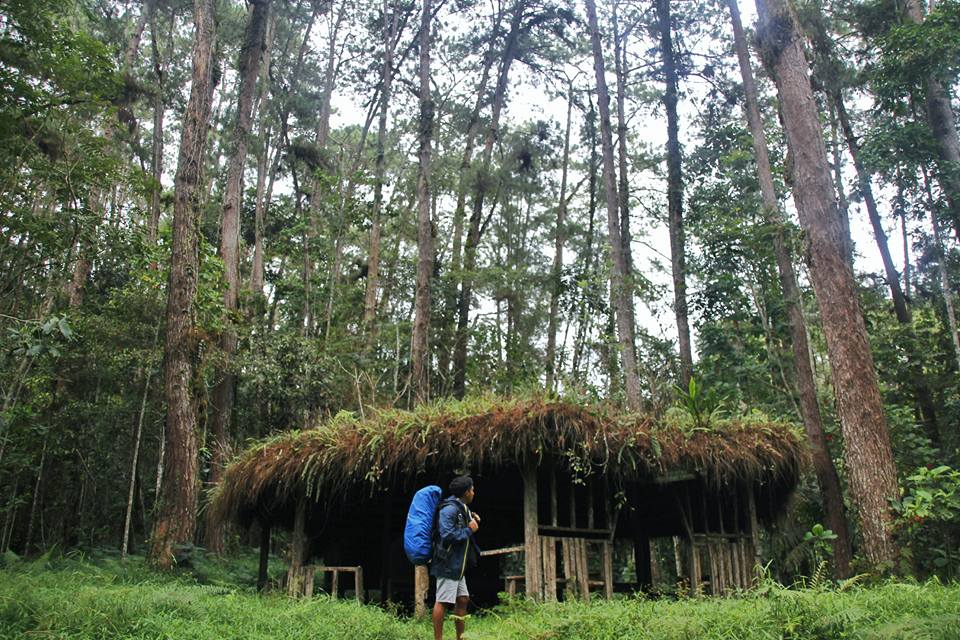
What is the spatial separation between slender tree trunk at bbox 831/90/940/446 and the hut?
20.0ft

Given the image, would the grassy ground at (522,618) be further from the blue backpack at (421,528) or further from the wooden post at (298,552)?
the wooden post at (298,552)

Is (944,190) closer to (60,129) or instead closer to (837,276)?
(837,276)

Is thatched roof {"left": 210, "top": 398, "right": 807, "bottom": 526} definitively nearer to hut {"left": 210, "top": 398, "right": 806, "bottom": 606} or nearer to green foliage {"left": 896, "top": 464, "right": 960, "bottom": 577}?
hut {"left": 210, "top": 398, "right": 806, "bottom": 606}

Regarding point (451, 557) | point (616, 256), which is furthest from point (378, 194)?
point (451, 557)

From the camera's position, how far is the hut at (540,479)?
8.31 m

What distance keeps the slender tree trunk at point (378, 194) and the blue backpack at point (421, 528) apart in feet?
37.5

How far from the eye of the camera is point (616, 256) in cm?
1595

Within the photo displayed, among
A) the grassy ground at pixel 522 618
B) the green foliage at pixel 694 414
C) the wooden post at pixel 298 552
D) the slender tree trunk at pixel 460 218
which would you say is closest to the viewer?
the grassy ground at pixel 522 618

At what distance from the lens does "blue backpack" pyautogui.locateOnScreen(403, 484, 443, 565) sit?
237 inches

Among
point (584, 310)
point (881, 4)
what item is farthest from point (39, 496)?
point (881, 4)

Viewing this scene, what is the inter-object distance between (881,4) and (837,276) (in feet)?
36.3

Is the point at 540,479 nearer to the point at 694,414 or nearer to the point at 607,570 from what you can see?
the point at 607,570

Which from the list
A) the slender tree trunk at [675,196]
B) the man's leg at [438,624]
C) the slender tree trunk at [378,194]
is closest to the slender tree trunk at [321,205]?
the slender tree trunk at [378,194]

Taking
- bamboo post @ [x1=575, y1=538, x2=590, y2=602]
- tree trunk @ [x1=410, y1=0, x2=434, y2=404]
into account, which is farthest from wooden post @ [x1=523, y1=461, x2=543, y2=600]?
tree trunk @ [x1=410, y1=0, x2=434, y2=404]
